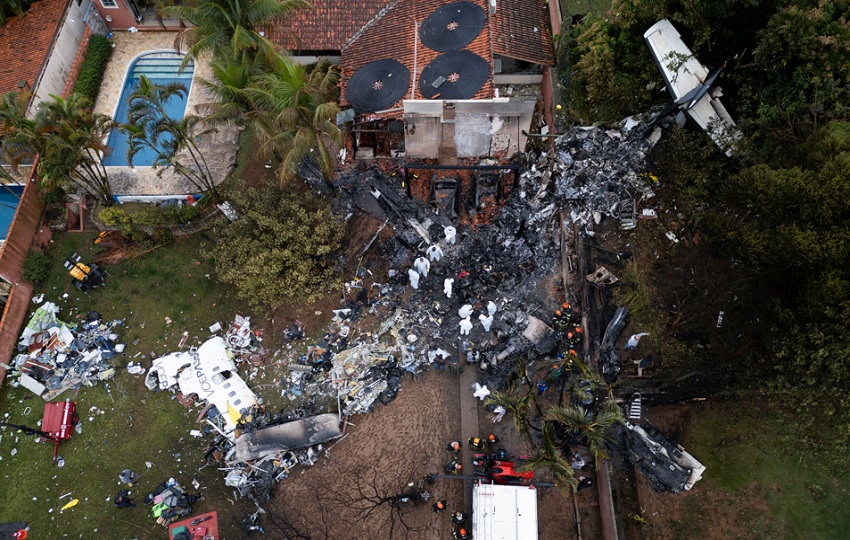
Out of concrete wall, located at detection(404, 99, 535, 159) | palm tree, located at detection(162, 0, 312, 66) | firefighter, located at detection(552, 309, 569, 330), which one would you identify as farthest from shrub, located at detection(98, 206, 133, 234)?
firefighter, located at detection(552, 309, 569, 330)

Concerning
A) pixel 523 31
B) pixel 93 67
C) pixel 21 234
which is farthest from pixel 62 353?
pixel 523 31

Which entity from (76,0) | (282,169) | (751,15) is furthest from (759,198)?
(76,0)

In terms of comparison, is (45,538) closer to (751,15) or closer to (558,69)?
(558,69)

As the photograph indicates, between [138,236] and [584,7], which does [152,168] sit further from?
[584,7]

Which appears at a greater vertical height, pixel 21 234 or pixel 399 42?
pixel 399 42

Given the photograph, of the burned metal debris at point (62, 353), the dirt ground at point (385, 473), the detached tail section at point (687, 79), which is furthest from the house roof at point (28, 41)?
the detached tail section at point (687, 79)

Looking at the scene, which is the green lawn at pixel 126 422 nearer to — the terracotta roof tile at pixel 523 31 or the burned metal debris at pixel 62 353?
the burned metal debris at pixel 62 353
